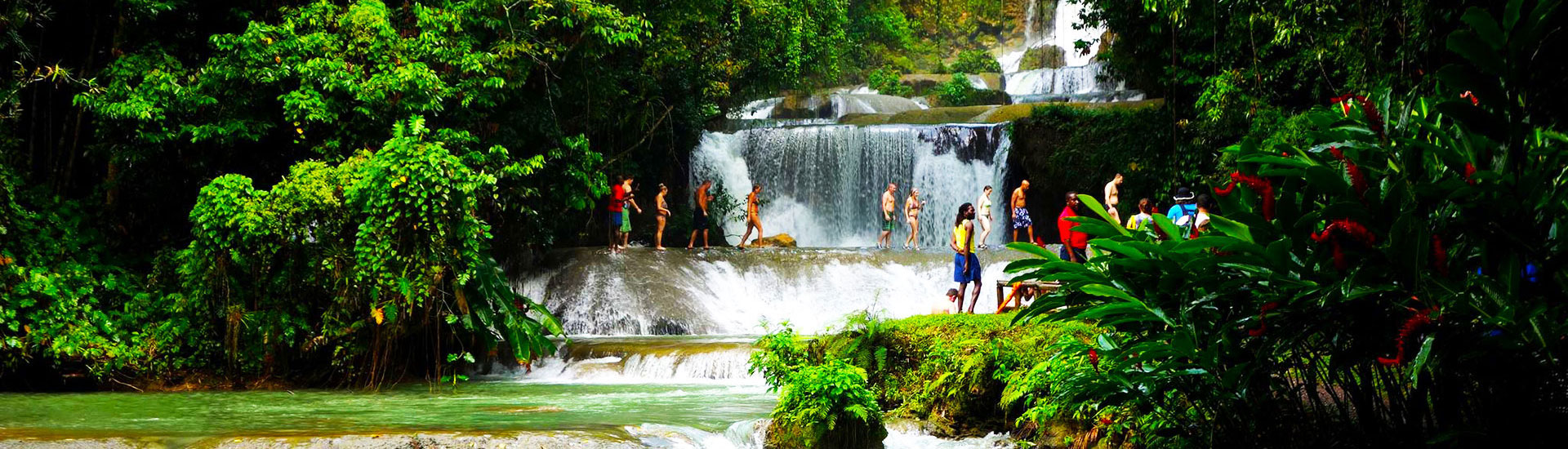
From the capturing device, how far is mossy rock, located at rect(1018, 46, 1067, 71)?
4119 cm

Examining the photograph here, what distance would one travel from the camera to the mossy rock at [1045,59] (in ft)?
135

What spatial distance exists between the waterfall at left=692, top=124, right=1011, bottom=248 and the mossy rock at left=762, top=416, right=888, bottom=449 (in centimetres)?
1505

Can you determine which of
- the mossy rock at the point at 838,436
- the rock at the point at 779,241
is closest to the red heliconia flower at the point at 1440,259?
the mossy rock at the point at 838,436

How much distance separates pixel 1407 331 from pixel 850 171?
20.4 meters

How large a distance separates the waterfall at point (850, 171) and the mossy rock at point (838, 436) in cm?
1505

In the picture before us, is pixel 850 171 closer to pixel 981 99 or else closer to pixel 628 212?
pixel 628 212

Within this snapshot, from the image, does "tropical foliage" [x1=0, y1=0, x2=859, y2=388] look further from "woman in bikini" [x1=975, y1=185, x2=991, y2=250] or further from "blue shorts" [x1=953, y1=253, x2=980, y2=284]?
"woman in bikini" [x1=975, y1=185, x2=991, y2=250]

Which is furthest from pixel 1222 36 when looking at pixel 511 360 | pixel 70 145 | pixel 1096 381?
pixel 70 145

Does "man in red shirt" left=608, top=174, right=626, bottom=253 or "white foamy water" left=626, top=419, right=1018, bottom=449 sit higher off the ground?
"man in red shirt" left=608, top=174, right=626, bottom=253

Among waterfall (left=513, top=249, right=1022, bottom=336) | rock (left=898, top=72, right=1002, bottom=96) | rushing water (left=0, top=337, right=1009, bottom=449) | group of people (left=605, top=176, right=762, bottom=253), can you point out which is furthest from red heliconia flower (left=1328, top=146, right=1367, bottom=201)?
rock (left=898, top=72, right=1002, bottom=96)

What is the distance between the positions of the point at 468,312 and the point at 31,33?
6.00m

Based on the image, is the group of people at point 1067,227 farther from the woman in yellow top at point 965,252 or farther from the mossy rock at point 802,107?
the mossy rock at point 802,107

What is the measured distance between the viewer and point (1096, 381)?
15.2 ft

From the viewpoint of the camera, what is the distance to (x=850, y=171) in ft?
77.8
